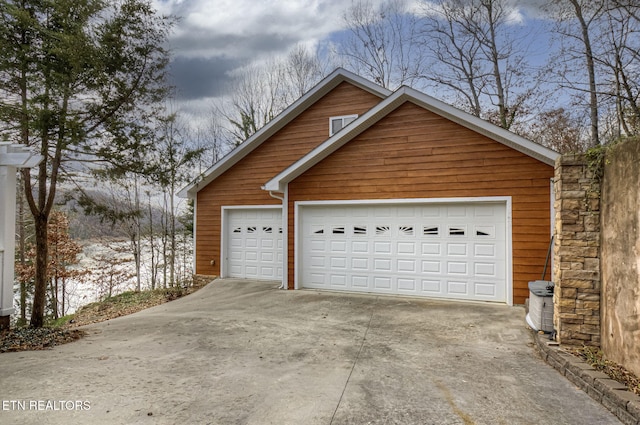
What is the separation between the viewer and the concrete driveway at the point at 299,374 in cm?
297

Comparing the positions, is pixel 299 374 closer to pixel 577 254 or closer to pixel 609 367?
pixel 609 367

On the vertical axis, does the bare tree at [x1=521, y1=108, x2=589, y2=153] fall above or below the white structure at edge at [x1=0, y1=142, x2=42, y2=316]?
above

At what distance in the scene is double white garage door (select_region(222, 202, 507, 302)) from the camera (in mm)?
7355

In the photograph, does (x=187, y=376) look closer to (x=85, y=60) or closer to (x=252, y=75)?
(x=85, y=60)

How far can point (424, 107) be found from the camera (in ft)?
25.7

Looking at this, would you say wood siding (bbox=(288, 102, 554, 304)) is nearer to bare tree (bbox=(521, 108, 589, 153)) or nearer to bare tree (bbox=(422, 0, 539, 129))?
bare tree (bbox=(521, 108, 589, 153))

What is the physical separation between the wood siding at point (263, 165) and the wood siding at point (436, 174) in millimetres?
1896

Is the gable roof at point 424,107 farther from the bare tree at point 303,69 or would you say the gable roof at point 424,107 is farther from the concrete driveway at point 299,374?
the bare tree at point 303,69

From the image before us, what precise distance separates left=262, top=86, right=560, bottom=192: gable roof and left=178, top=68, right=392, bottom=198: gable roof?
2070 millimetres

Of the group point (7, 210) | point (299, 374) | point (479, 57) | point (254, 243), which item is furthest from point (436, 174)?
point (479, 57)

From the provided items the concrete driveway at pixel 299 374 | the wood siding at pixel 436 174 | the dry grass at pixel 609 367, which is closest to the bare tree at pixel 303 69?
the wood siding at pixel 436 174

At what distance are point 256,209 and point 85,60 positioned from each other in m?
5.42

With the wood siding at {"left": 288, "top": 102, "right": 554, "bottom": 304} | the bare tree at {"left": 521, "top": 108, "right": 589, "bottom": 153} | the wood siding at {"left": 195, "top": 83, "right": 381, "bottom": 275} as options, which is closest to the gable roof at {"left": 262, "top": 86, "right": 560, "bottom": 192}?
the wood siding at {"left": 288, "top": 102, "right": 554, "bottom": 304}

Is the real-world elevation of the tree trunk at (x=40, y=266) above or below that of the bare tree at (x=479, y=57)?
below
